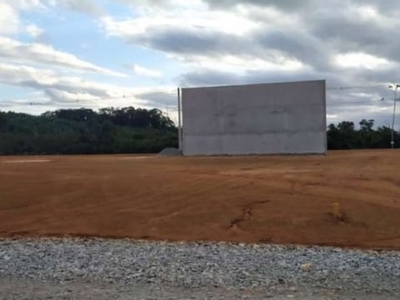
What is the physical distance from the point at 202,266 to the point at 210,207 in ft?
21.4

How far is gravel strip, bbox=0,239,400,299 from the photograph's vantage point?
912 cm

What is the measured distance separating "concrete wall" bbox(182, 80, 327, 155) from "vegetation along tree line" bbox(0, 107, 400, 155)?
19.2m

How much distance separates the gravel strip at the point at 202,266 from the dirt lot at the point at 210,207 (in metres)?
1.35

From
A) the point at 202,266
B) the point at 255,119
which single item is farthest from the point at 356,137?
the point at 202,266

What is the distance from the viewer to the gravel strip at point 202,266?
912 cm

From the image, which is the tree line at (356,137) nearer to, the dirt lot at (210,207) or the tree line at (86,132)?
the tree line at (86,132)

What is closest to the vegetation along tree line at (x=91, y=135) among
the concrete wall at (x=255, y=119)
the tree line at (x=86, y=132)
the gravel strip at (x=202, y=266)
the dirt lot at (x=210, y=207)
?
the tree line at (x=86, y=132)

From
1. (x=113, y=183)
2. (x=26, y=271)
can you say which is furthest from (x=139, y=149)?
(x=26, y=271)

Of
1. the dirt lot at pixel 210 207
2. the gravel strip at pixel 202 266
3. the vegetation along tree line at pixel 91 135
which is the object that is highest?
the vegetation along tree line at pixel 91 135

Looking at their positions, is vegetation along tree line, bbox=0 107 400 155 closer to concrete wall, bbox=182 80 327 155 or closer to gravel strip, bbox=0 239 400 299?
concrete wall, bbox=182 80 327 155

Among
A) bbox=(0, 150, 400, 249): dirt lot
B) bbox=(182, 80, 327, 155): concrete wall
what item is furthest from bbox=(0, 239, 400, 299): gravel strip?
bbox=(182, 80, 327, 155): concrete wall

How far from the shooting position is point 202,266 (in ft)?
35.1

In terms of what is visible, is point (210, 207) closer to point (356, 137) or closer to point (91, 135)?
point (356, 137)

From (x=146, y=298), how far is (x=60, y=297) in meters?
1.22
